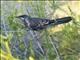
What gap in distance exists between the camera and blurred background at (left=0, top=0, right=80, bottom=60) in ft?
7.02

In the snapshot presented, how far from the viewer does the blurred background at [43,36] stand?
214 cm

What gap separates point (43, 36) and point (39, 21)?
11 cm

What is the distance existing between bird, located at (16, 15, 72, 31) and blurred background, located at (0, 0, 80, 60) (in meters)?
0.04

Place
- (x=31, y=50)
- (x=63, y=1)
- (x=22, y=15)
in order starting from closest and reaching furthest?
(x=31, y=50) → (x=22, y=15) → (x=63, y=1)

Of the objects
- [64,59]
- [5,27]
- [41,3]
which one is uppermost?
[41,3]

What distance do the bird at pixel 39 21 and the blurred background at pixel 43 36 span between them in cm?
4

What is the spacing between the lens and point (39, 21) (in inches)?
88.2

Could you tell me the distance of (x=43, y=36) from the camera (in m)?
2.25

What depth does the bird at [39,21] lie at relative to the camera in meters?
2.17

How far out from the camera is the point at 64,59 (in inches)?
84.3

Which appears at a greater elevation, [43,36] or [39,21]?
[39,21]

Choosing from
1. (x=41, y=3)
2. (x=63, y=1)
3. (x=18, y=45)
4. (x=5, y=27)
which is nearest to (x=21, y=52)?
(x=18, y=45)

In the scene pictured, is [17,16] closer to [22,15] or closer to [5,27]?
[22,15]

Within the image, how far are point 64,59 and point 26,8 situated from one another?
0.51 meters
